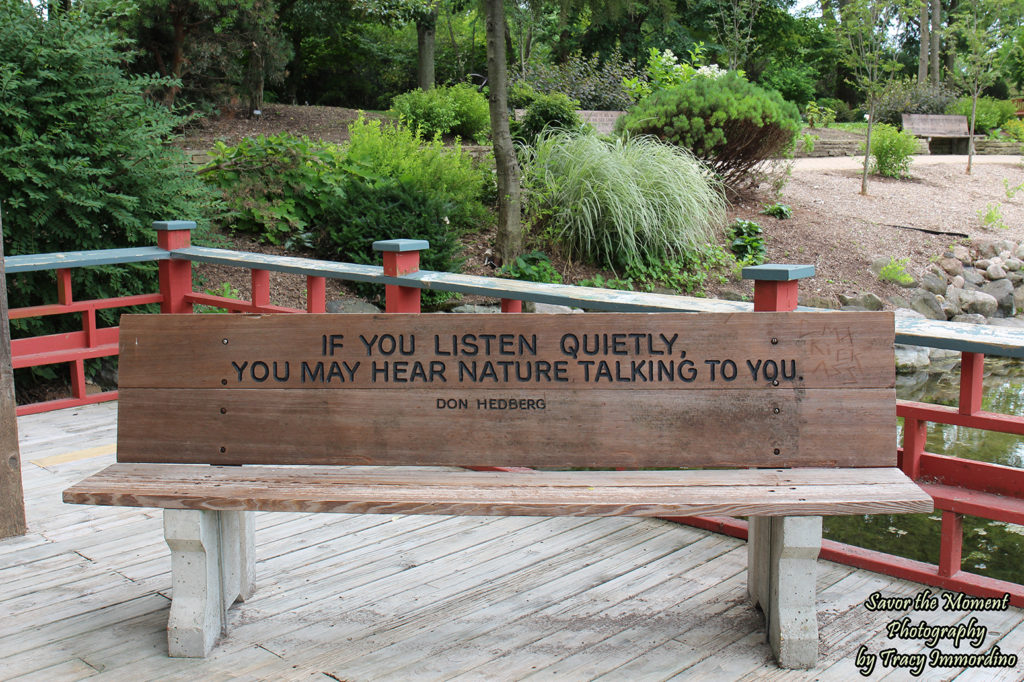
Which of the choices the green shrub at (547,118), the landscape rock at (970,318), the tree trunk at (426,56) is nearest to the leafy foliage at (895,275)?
the landscape rock at (970,318)

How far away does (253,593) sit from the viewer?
2.93 metres

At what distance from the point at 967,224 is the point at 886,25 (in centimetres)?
346

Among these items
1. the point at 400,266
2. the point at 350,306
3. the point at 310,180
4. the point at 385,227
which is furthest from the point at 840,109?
the point at 400,266

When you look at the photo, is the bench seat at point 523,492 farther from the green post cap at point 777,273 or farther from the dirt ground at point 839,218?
the dirt ground at point 839,218

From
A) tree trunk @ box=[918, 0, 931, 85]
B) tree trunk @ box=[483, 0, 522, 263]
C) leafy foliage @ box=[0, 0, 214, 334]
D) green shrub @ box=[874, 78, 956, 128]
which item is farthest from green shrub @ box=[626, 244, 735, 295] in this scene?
tree trunk @ box=[918, 0, 931, 85]

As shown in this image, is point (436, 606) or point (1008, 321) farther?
point (1008, 321)

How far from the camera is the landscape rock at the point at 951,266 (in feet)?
36.7

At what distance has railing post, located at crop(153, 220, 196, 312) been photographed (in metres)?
5.21

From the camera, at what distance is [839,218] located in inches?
467

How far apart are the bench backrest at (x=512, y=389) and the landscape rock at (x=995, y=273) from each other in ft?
33.2

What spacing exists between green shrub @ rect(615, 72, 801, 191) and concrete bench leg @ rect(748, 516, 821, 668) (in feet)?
27.1

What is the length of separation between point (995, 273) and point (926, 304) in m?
1.82

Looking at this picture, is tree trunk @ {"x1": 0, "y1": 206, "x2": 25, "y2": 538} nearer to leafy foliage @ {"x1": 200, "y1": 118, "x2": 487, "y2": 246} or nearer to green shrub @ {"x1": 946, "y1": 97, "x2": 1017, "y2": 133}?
leafy foliage @ {"x1": 200, "y1": 118, "x2": 487, "y2": 246}

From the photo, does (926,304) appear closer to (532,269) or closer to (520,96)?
(532,269)
